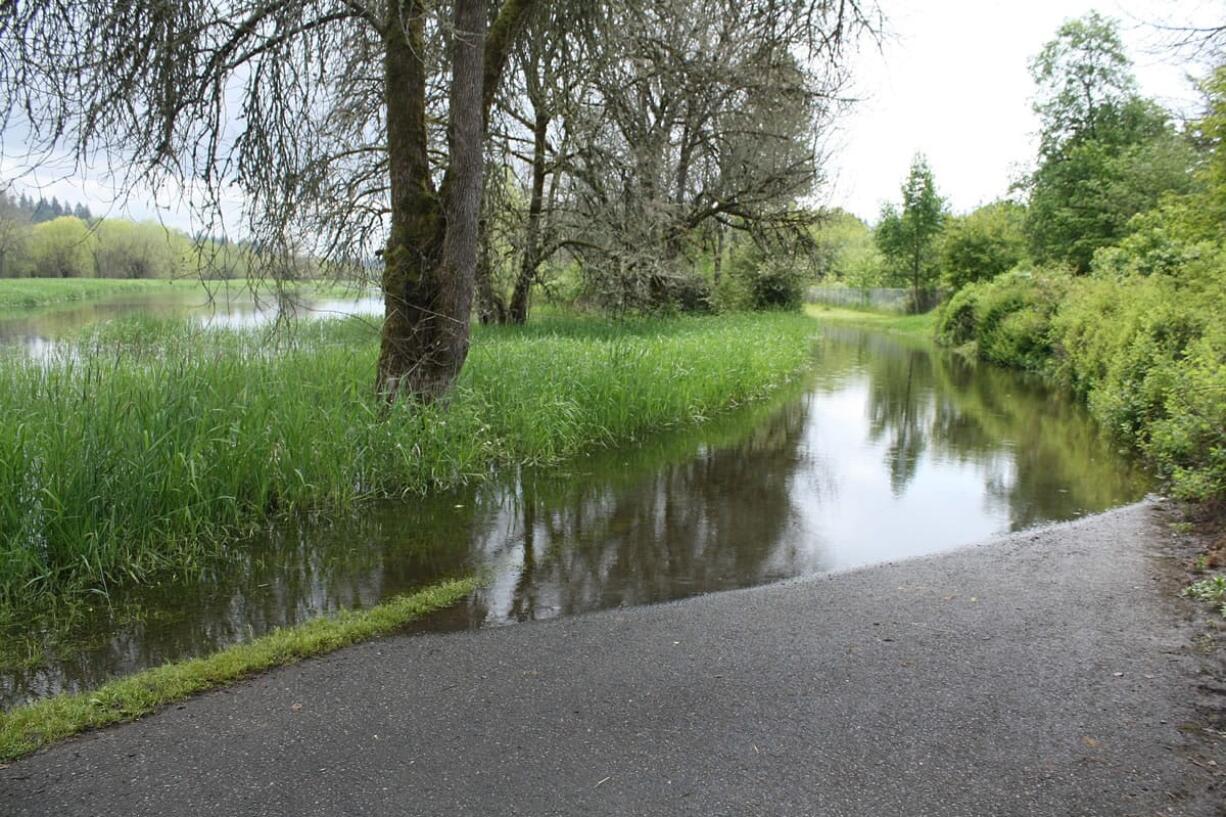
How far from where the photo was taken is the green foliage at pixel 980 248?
1366 inches

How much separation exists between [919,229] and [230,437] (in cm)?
4949

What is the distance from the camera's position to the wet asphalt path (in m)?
2.79

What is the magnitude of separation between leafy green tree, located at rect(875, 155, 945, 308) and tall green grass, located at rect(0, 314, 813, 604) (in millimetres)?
42354

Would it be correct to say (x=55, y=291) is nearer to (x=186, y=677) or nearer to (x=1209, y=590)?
(x=186, y=677)

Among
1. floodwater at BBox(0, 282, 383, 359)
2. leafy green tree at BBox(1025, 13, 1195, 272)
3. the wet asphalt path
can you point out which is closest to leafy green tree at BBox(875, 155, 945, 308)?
leafy green tree at BBox(1025, 13, 1195, 272)

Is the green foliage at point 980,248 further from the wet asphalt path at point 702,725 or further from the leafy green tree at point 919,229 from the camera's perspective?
the wet asphalt path at point 702,725

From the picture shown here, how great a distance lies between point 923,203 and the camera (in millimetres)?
49281

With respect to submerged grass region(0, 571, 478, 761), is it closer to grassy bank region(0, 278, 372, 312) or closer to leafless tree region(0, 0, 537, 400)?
leafless tree region(0, 0, 537, 400)

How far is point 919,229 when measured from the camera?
4900 centimetres

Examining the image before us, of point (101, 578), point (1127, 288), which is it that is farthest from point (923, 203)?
point (101, 578)

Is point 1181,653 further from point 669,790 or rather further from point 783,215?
point 783,215

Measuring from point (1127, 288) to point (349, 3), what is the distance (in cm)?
1471

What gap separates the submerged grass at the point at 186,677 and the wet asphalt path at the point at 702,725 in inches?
4.9

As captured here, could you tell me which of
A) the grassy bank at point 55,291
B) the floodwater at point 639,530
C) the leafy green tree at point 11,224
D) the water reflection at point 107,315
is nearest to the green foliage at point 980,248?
the floodwater at point 639,530
